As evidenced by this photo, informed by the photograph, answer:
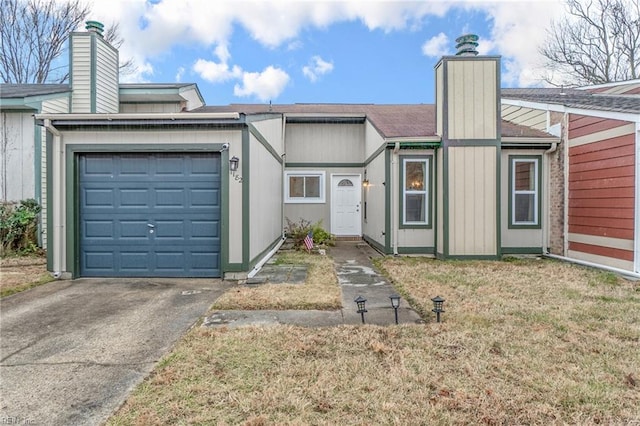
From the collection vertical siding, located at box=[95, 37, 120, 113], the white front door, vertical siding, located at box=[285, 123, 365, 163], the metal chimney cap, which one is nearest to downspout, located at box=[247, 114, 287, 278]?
vertical siding, located at box=[285, 123, 365, 163]

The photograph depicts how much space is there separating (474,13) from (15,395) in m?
15.3

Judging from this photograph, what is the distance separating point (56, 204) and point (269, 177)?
13.2 ft

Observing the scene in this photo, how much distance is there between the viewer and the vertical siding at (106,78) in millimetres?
9461

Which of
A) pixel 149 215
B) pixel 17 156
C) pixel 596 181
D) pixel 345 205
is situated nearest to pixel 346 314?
pixel 149 215

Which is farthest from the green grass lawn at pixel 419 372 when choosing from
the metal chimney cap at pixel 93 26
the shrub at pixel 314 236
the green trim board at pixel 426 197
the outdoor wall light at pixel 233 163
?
the metal chimney cap at pixel 93 26

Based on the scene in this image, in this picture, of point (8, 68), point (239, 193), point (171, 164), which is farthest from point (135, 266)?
point (8, 68)

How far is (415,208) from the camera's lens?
8.31m

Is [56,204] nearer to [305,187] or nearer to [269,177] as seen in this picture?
[269,177]

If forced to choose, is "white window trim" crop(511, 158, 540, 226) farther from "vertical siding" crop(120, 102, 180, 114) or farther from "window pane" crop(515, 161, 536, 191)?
"vertical siding" crop(120, 102, 180, 114)

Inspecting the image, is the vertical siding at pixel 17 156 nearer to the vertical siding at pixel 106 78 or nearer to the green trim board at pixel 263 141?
the vertical siding at pixel 106 78

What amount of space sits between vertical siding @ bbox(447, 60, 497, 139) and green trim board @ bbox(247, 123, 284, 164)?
3909mm

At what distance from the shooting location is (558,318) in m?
3.94

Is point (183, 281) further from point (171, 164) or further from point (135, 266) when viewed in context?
point (171, 164)

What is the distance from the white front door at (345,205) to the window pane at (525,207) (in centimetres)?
444
